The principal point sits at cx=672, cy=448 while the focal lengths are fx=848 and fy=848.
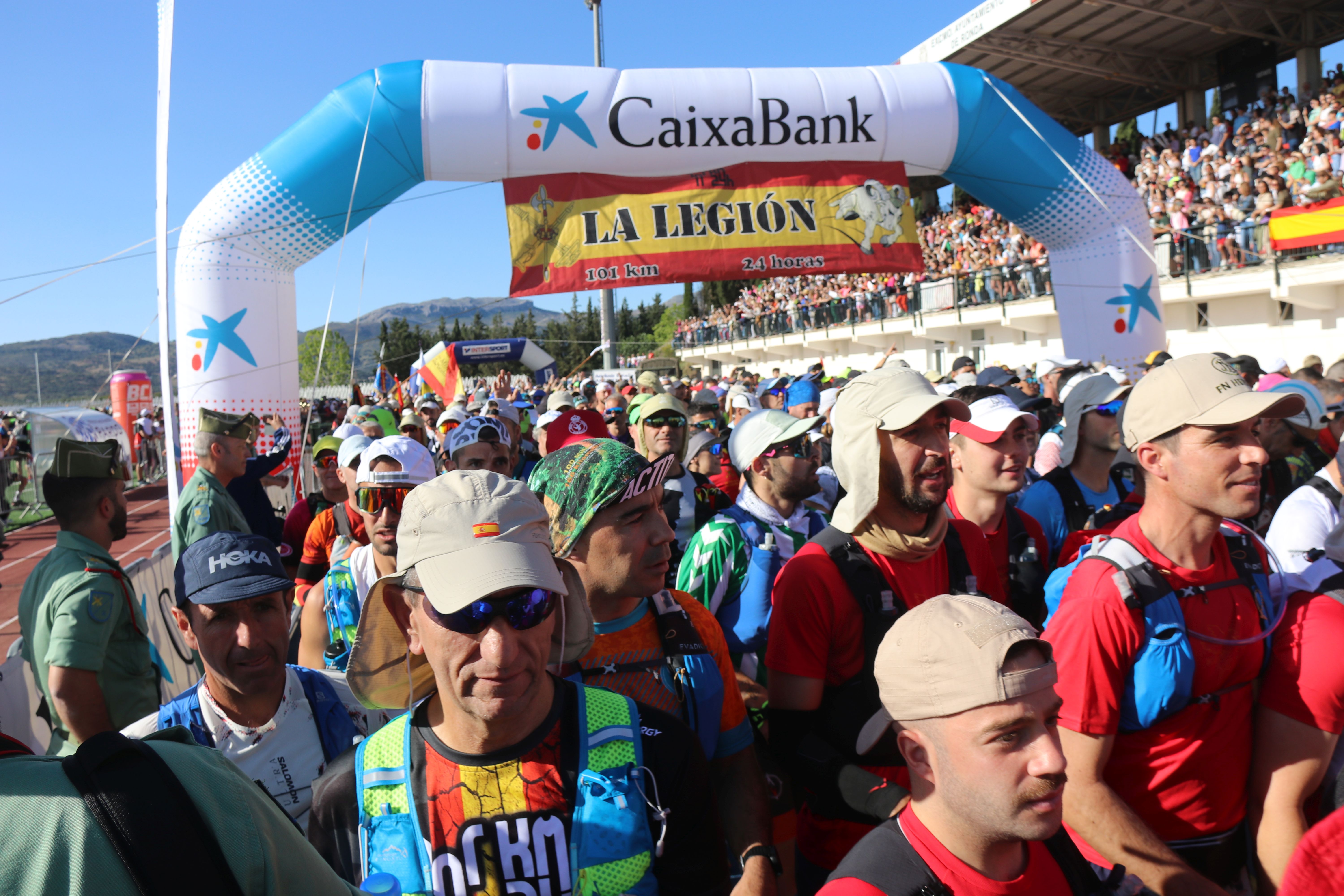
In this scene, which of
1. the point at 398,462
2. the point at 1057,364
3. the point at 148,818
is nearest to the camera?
the point at 148,818

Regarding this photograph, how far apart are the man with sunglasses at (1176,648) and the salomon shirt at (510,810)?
92 centimetres

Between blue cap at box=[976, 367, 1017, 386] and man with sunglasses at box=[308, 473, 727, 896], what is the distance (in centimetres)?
510

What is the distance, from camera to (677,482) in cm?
470

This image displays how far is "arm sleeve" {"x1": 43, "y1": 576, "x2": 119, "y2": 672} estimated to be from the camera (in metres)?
2.66

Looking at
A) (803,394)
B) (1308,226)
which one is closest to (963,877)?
(803,394)

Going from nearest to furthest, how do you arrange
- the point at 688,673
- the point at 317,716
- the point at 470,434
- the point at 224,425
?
the point at 688,673 < the point at 317,716 < the point at 224,425 < the point at 470,434

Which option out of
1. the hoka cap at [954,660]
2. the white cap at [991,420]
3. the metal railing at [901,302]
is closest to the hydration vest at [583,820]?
the hoka cap at [954,660]

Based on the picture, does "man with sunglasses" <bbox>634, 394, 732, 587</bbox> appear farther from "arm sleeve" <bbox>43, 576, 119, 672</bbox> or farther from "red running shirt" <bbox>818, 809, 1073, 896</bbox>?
"red running shirt" <bbox>818, 809, 1073, 896</bbox>

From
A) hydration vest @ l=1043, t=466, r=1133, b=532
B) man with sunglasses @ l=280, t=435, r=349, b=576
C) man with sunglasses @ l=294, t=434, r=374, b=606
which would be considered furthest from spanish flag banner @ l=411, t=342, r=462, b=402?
hydration vest @ l=1043, t=466, r=1133, b=532

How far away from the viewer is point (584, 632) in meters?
1.82

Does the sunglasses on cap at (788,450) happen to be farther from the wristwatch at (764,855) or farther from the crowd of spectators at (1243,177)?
the crowd of spectators at (1243,177)

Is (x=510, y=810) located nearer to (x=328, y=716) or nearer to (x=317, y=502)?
(x=328, y=716)

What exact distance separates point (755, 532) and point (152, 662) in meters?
2.38

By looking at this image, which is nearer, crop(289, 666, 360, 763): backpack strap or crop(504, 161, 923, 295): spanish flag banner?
crop(289, 666, 360, 763): backpack strap
